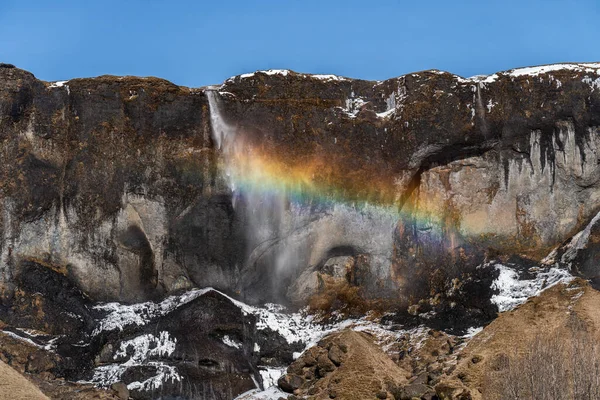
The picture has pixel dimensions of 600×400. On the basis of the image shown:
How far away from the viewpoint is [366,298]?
38.7 metres

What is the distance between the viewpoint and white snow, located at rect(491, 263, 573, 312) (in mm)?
35969

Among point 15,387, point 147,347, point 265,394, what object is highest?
point 147,347

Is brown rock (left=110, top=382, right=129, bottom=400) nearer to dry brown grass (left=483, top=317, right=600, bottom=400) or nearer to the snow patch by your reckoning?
dry brown grass (left=483, top=317, right=600, bottom=400)

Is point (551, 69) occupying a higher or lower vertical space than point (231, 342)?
higher

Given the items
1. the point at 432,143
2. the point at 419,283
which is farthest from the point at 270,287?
the point at 432,143

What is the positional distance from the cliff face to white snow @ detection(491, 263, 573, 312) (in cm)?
164

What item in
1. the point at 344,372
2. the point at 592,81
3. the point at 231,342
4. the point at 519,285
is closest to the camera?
the point at 344,372

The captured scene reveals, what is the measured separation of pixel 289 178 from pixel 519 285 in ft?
28.7

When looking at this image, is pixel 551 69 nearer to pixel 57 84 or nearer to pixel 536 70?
pixel 536 70

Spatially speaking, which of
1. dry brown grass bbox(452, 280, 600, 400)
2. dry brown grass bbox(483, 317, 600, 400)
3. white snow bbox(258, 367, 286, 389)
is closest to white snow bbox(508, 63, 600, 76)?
dry brown grass bbox(452, 280, 600, 400)

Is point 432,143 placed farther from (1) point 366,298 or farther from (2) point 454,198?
(1) point 366,298

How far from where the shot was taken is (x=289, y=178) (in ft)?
130

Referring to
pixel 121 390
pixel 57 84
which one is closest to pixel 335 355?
pixel 121 390

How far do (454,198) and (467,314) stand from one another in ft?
15.5
